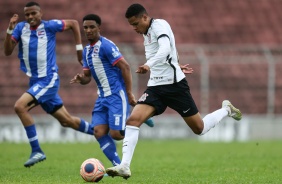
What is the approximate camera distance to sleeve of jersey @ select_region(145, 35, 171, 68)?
28.7ft

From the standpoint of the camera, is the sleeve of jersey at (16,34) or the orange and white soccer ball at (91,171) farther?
the sleeve of jersey at (16,34)

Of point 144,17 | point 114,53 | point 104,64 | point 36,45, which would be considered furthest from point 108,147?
point 36,45

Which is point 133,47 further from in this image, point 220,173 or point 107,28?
point 220,173

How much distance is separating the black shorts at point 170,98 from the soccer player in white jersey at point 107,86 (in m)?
1.06

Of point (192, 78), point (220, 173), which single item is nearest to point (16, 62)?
point (192, 78)

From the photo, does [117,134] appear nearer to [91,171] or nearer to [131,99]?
[131,99]

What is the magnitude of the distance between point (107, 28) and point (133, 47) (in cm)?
223

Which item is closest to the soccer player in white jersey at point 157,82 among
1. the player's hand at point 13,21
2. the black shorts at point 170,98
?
the black shorts at point 170,98

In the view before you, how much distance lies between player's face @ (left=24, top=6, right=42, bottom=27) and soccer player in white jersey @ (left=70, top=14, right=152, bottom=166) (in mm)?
1583

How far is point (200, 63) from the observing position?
67.5 ft

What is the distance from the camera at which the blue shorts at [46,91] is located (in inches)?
465

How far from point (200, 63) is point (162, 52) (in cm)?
1186

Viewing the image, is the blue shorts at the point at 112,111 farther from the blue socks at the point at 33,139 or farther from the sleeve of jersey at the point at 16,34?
the sleeve of jersey at the point at 16,34

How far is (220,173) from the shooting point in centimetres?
1064
